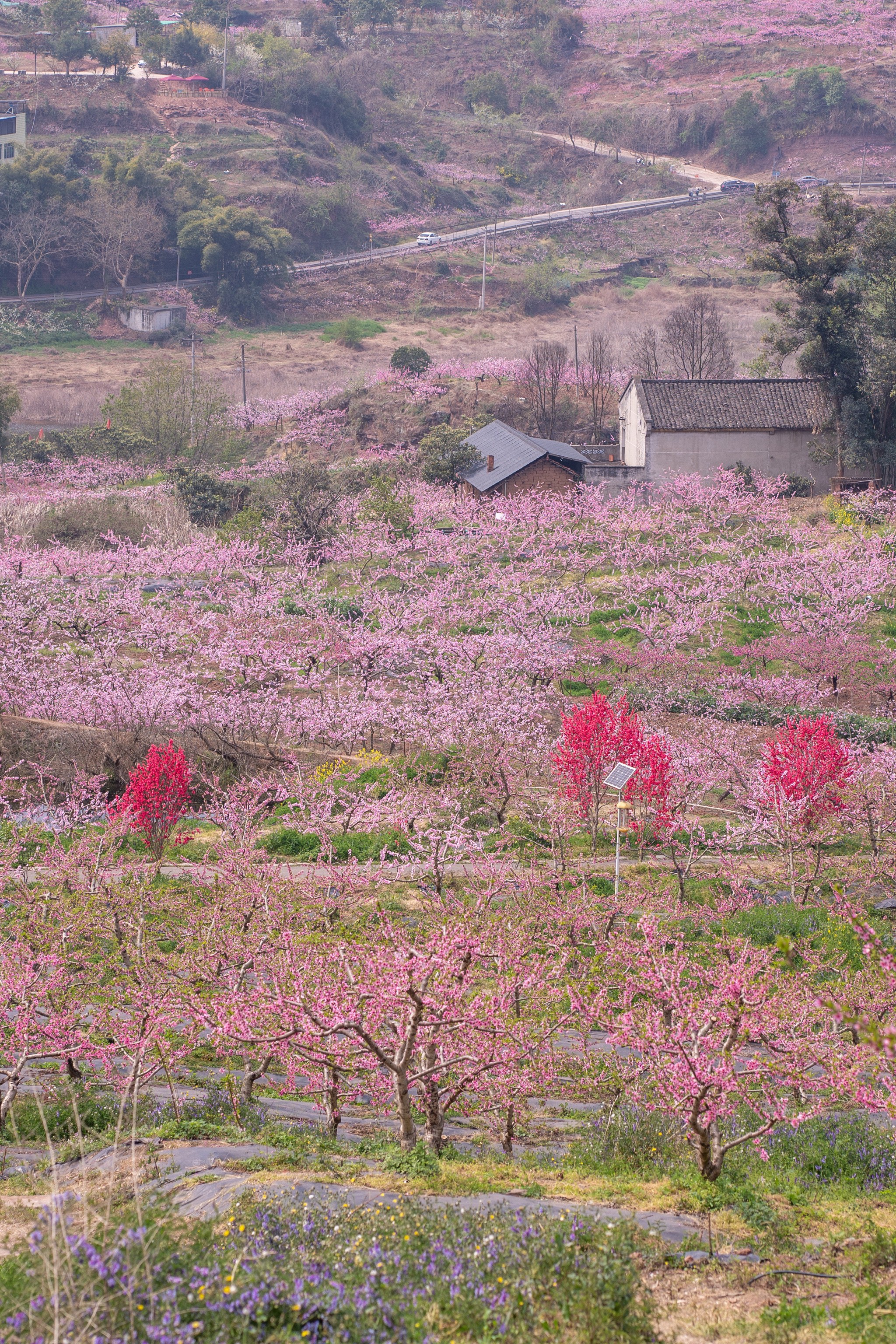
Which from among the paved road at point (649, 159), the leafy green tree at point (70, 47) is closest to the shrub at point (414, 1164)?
the leafy green tree at point (70, 47)

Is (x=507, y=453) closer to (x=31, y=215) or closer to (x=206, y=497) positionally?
(x=206, y=497)

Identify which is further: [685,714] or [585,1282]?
[685,714]

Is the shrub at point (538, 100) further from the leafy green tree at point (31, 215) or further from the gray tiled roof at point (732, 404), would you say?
the gray tiled roof at point (732, 404)

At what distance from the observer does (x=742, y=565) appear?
31750 millimetres

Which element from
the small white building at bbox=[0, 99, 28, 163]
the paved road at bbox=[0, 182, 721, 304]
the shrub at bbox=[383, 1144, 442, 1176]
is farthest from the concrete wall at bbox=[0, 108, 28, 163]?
the shrub at bbox=[383, 1144, 442, 1176]

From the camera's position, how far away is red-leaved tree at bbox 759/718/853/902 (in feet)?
54.0

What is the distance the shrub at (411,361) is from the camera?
6362cm

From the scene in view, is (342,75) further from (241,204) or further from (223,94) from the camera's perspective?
(241,204)

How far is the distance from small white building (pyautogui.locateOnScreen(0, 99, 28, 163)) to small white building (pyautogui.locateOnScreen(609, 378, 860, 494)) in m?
55.0

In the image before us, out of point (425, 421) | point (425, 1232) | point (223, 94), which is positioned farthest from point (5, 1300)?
point (223, 94)

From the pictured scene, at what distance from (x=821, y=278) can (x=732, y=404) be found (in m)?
7.01

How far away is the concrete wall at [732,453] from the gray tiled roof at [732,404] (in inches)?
13.0

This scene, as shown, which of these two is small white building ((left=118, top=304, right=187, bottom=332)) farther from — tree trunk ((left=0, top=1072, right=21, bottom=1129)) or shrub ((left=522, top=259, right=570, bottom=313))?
tree trunk ((left=0, top=1072, right=21, bottom=1129))

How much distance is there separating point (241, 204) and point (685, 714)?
72481 mm
